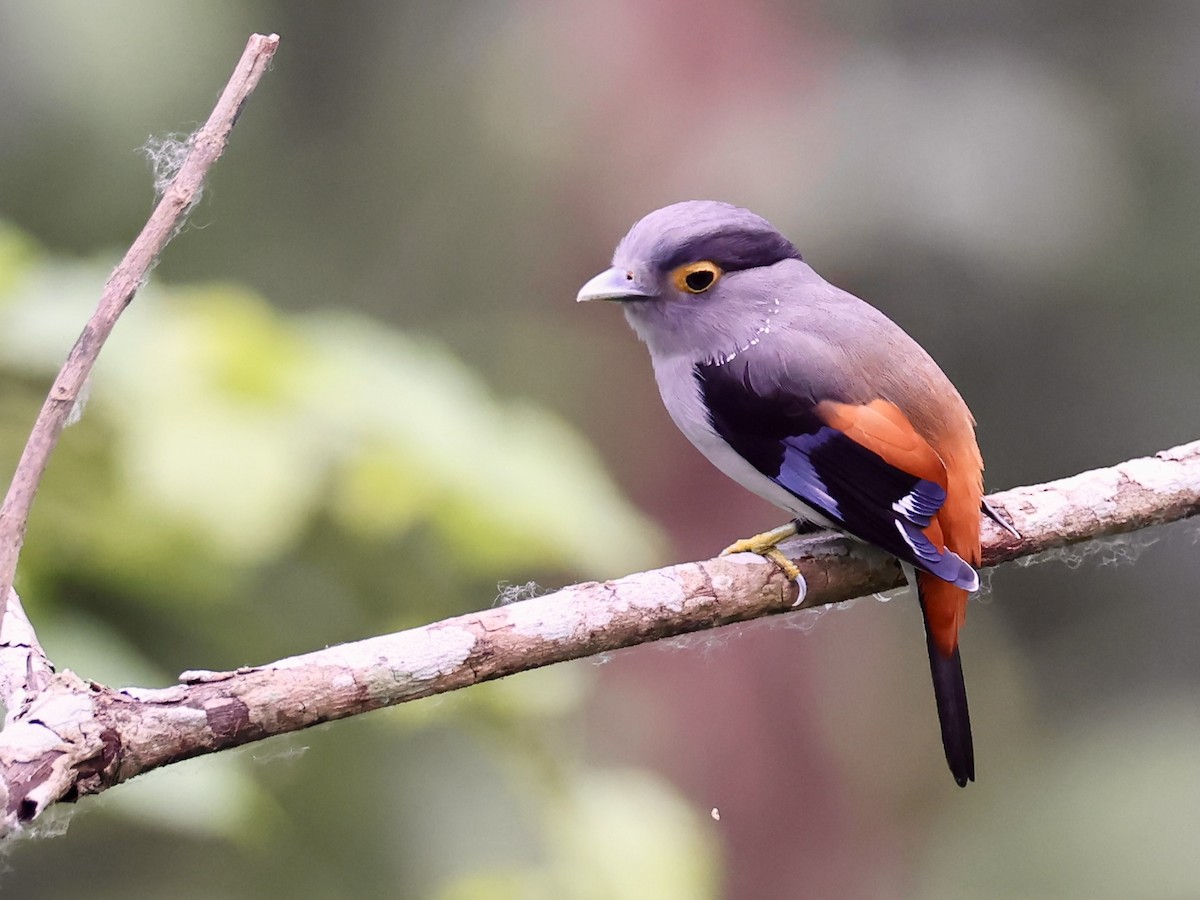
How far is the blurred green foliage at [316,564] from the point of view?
1.96m

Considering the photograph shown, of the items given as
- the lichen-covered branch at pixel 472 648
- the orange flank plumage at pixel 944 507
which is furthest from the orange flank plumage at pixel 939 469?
the lichen-covered branch at pixel 472 648

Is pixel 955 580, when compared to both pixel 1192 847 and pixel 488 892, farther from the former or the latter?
pixel 1192 847

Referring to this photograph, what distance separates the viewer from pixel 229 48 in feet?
12.3

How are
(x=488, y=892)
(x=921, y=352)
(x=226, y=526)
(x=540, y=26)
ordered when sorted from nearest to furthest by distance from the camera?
(x=226, y=526), (x=921, y=352), (x=488, y=892), (x=540, y=26)

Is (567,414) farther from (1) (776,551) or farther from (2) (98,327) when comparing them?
(2) (98,327)

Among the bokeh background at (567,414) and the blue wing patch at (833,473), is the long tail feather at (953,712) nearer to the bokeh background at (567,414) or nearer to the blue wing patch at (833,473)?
the blue wing patch at (833,473)

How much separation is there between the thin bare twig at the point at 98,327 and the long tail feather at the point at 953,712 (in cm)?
121

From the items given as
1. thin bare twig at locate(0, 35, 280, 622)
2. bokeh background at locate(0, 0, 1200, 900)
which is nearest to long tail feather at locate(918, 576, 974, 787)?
bokeh background at locate(0, 0, 1200, 900)

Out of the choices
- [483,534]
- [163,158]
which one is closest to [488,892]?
[483,534]

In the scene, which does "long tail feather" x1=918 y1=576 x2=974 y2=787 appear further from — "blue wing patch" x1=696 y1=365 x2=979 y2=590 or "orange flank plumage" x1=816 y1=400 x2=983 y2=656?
"blue wing patch" x1=696 y1=365 x2=979 y2=590

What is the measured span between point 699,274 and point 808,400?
0.28 meters

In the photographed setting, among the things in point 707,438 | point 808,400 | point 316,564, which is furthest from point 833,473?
point 316,564

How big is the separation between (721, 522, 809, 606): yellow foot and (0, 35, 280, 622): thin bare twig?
3.39 feet

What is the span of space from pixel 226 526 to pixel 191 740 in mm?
472
